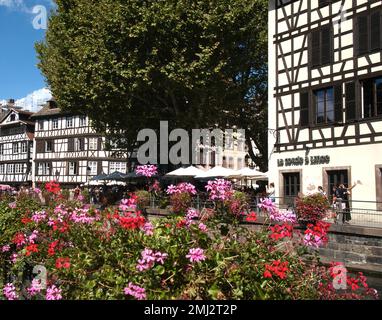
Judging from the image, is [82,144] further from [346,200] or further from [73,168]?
[346,200]

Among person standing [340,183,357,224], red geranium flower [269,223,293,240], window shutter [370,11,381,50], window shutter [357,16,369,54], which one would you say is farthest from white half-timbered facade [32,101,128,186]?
red geranium flower [269,223,293,240]

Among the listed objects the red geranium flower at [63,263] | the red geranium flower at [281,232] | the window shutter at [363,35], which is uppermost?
the window shutter at [363,35]

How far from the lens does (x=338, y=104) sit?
20031 millimetres

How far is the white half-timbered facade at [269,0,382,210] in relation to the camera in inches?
738

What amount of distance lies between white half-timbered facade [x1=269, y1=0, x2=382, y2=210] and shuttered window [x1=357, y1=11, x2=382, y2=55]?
4cm

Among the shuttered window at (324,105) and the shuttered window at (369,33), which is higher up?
the shuttered window at (369,33)

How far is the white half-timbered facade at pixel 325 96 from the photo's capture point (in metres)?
18.7

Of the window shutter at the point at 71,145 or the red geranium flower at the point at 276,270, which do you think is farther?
the window shutter at the point at 71,145

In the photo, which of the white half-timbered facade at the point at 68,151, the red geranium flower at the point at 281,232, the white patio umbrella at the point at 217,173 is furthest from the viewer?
the white half-timbered facade at the point at 68,151

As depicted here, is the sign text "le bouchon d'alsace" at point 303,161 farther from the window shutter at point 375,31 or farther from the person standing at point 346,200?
the window shutter at point 375,31

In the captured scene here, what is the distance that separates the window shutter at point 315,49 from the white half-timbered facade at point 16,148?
46.6 metres

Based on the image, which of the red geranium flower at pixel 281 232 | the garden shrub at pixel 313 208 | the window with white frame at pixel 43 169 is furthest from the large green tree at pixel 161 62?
the window with white frame at pixel 43 169

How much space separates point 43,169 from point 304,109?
136 feet

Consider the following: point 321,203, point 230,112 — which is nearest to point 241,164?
point 230,112
